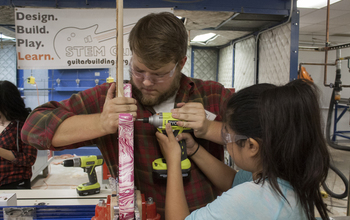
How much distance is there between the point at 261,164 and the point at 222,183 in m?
0.35

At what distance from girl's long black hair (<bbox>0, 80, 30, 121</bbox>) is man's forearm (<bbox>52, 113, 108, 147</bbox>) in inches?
65.7

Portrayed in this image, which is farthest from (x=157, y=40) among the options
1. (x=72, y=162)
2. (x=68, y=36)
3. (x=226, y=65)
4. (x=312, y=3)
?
(x=312, y=3)

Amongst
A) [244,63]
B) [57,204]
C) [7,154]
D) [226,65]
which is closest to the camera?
[57,204]

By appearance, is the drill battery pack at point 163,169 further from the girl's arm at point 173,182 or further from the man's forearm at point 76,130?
the man's forearm at point 76,130

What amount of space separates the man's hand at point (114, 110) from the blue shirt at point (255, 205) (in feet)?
1.33

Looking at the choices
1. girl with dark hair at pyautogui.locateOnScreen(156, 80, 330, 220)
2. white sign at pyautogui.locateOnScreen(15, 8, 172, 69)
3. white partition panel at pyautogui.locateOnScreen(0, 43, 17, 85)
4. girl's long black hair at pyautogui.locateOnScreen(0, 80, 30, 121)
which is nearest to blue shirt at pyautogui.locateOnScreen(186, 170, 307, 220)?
girl with dark hair at pyautogui.locateOnScreen(156, 80, 330, 220)

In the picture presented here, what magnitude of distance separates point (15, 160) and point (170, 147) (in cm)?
193

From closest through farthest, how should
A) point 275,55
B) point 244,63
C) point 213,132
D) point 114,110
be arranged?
point 114,110 < point 213,132 < point 275,55 < point 244,63

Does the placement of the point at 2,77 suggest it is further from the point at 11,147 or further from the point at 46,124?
the point at 46,124

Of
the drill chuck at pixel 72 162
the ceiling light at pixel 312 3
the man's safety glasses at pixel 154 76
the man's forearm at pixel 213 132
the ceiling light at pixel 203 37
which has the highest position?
the ceiling light at pixel 312 3

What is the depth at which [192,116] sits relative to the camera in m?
1.01

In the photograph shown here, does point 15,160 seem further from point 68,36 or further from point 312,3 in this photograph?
point 312,3

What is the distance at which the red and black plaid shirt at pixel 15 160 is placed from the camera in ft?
7.30

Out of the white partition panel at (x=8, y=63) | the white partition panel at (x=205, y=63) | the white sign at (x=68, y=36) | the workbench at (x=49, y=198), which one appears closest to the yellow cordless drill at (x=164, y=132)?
the workbench at (x=49, y=198)
